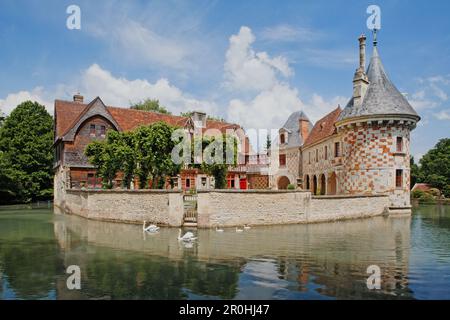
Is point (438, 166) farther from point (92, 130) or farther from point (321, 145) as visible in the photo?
point (92, 130)

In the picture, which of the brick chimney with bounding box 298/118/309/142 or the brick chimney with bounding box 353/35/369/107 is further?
the brick chimney with bounding box 298/118/309/142

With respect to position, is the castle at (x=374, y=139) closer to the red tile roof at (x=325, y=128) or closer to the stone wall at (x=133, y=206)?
the red tile roof at (x=325, y=128)

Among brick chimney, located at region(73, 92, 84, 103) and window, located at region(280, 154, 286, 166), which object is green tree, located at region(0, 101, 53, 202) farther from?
window, located at region(280, 154, 286, 166)

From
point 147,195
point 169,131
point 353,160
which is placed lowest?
point 147,195

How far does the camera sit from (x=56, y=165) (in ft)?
124

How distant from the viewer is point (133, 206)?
22.2m

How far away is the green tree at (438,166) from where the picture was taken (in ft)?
169

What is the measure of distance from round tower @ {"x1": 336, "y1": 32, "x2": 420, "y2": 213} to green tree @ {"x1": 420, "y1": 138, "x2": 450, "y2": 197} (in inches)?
1163

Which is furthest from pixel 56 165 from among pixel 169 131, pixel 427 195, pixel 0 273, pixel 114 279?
pixel 427 195

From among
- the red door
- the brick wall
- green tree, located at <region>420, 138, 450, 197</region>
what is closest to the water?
the brick wall

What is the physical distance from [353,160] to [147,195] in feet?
53.3

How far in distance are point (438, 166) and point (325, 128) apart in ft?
111

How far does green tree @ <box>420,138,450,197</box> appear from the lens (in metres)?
51.6
